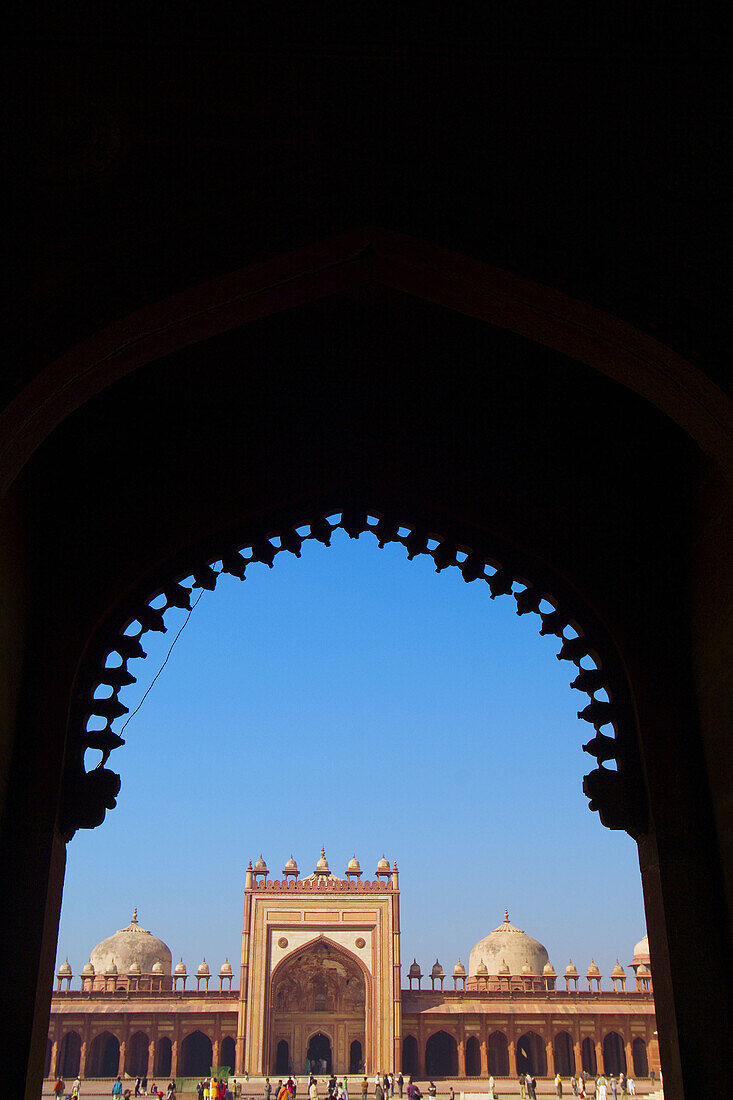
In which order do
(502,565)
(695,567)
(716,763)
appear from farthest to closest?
(502,565)
(695,567)
(716,763)

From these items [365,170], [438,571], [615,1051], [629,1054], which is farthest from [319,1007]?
[365,170]

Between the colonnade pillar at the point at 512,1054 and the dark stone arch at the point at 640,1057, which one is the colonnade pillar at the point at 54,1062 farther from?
the dark stone arch at the point at 640,1057

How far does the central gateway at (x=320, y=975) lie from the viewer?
3203 cm

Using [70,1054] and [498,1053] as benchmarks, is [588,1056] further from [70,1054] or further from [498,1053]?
[70,1054]

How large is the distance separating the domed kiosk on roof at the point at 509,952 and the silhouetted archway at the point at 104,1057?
12.7 meters

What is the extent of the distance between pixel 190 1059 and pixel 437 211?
34.7 meters

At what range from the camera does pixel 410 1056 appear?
32219 mm

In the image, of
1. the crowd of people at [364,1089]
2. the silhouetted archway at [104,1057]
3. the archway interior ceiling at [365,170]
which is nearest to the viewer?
the archway interior ceiling at [365,170]

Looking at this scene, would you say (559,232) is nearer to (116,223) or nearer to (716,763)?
(116,223)

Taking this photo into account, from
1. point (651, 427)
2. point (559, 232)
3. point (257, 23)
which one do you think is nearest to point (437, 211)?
point (559, 232)

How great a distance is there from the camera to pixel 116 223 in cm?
335

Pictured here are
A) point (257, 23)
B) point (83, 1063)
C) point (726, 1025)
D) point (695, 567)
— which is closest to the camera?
point (257, 23)

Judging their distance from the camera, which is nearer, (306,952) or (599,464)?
(599,464)

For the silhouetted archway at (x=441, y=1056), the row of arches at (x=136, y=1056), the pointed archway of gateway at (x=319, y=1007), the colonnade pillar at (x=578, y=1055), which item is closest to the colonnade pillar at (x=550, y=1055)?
the colonnade pillar at (x=578, y=1055)
